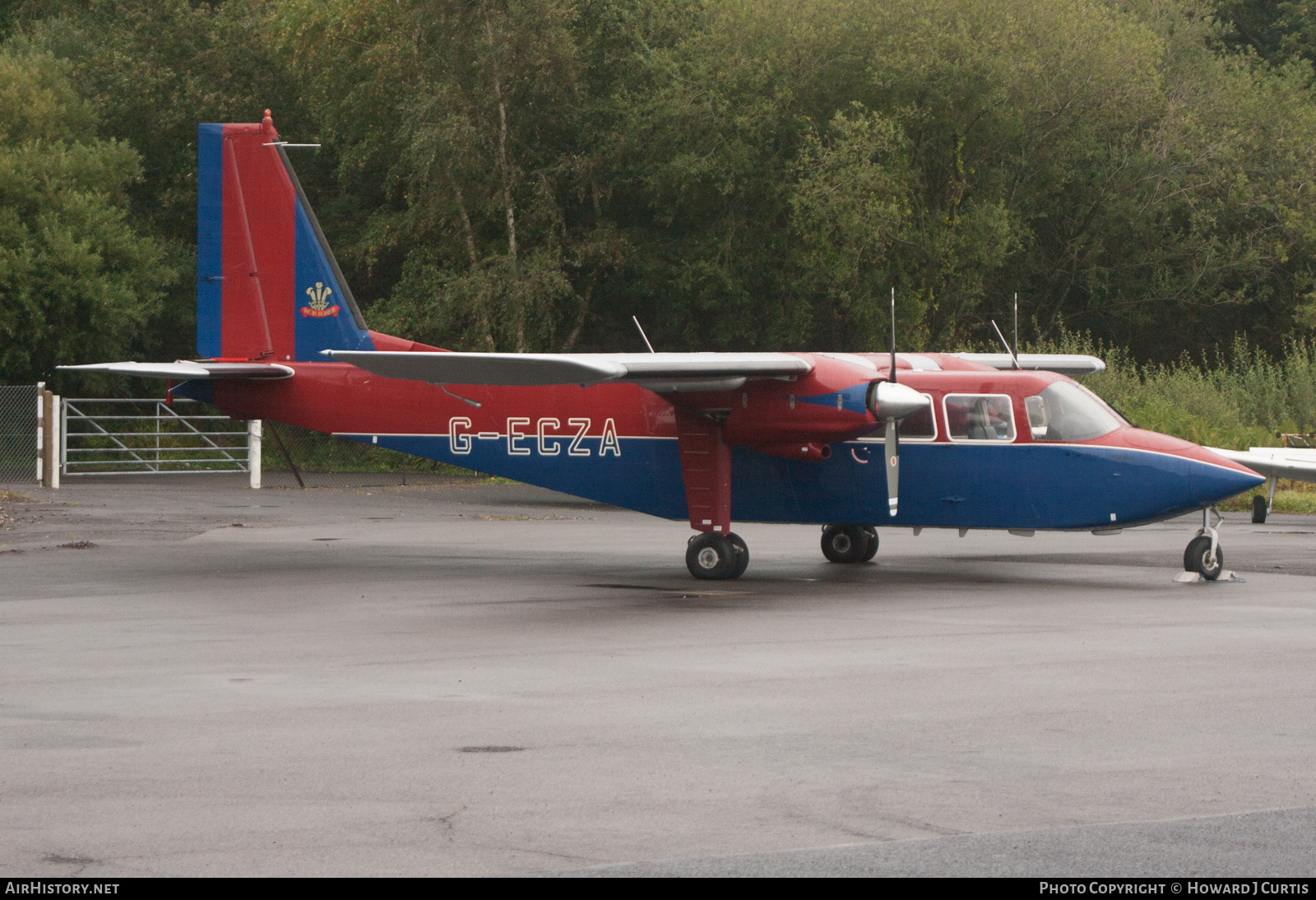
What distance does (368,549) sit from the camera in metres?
20.1

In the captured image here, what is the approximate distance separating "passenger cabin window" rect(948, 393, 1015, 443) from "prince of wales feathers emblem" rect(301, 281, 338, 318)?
8.37 meters

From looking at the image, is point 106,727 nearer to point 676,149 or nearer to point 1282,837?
point 1282,837

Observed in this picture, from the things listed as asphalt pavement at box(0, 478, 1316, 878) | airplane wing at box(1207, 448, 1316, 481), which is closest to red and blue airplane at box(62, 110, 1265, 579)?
asphalt pavement at box(0, 478, 1316, 878)

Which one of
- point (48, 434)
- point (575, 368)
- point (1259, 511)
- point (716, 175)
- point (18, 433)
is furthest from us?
point (716, 175)

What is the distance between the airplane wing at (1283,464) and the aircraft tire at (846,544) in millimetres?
6059

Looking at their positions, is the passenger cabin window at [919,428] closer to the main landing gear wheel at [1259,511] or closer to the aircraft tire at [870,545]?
the aircraft tire at [870,545]

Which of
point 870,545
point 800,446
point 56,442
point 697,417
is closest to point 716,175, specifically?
point 56,442

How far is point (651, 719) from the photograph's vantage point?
8.77m

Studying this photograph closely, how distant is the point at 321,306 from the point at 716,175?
774 inches

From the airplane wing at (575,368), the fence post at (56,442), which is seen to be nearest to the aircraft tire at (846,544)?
the airplane wing at (575,368)

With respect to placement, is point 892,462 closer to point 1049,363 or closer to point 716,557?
point 716,557

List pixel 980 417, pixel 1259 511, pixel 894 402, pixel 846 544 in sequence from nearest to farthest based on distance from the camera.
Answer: pixel 894 402 < pixel 980 417 < pixel 846 544 < pixel 1259 511

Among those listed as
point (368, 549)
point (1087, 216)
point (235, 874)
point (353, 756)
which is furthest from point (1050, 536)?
point (1087, 216)

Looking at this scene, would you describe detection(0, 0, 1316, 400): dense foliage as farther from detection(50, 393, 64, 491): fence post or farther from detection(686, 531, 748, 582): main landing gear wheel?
detection(686, 531, 748, 582): main landing gear wheel
